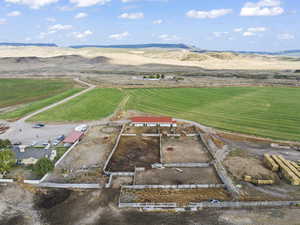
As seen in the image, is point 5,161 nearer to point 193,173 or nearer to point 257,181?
point 193,173

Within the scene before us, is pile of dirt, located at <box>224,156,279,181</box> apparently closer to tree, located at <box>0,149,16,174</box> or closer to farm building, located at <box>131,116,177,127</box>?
farm building, located at <box>131,116,177,127</box>

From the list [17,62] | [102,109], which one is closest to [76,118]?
[102,109]

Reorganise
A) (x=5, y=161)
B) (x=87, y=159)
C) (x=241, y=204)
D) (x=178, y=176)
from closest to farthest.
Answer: (x=241, y=204) < (x=178, y=176) < (x=5, y=161) < (x=87, y=159)

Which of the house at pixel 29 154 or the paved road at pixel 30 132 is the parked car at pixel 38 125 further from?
the house at pixel 29 154

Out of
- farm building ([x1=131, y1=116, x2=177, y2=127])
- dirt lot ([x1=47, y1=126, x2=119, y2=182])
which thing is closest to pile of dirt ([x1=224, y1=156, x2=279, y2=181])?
farm building ([x1=131, y1=116, x2=177, y2=127])

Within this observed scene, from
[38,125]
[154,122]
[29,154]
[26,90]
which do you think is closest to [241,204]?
[154,122]
